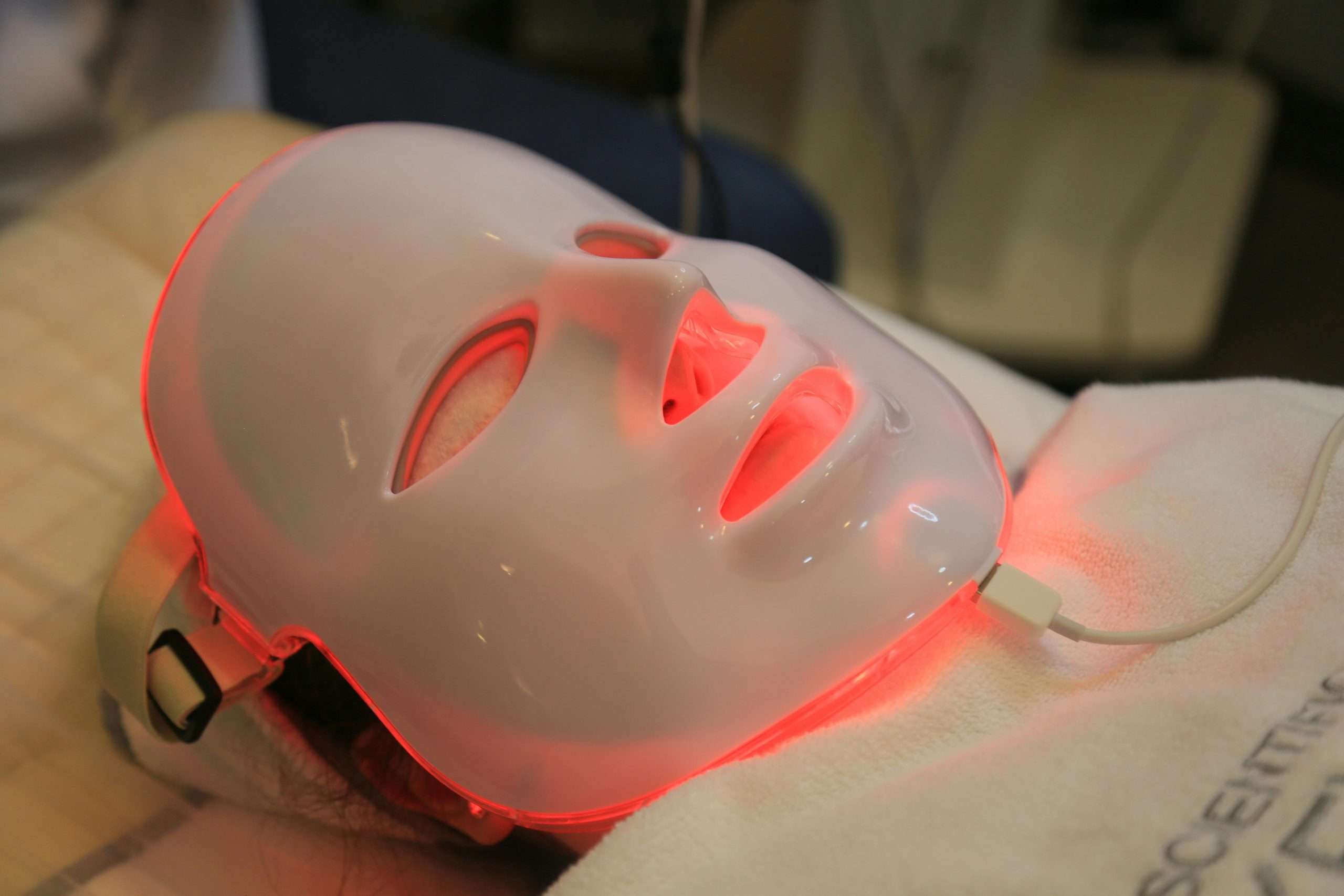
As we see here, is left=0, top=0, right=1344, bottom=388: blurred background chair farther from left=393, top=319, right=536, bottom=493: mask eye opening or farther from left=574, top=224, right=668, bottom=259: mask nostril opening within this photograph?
left=393, top=319, right=536, bottom=493: mask eye opening

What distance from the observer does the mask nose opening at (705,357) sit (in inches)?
20.1

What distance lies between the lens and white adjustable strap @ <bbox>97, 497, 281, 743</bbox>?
534 mm

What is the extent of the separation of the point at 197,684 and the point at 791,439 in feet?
1.08

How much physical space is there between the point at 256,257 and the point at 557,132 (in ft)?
1.95

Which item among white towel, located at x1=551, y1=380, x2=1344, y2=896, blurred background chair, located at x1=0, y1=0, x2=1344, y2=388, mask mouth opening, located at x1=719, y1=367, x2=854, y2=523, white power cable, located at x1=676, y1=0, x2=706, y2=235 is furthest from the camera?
blurred background chair, located at x1=0, y1=0, x2=1344, y2=388

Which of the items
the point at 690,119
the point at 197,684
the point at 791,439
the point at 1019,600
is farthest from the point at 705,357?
the point at 690,119

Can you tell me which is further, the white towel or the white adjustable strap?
the white adjustable strap

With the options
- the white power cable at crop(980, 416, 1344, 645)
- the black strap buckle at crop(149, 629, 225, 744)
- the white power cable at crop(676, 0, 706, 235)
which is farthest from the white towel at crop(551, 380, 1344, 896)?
the white power cable at crop(676, 0, 706, 235)

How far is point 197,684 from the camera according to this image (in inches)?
20.9

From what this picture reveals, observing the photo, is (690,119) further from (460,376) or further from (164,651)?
(164,651)

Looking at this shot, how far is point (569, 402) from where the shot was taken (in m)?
0.47

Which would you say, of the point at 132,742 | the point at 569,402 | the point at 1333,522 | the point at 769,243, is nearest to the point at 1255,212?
the point at 769,243

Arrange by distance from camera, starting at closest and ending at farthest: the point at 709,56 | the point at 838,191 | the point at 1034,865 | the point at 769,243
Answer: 1. the point at 1034,865
2. the point at 769,243
3. the point at 838,191
4. the point at 709,56

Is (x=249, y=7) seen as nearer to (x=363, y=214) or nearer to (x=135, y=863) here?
(x=363, y=214)
